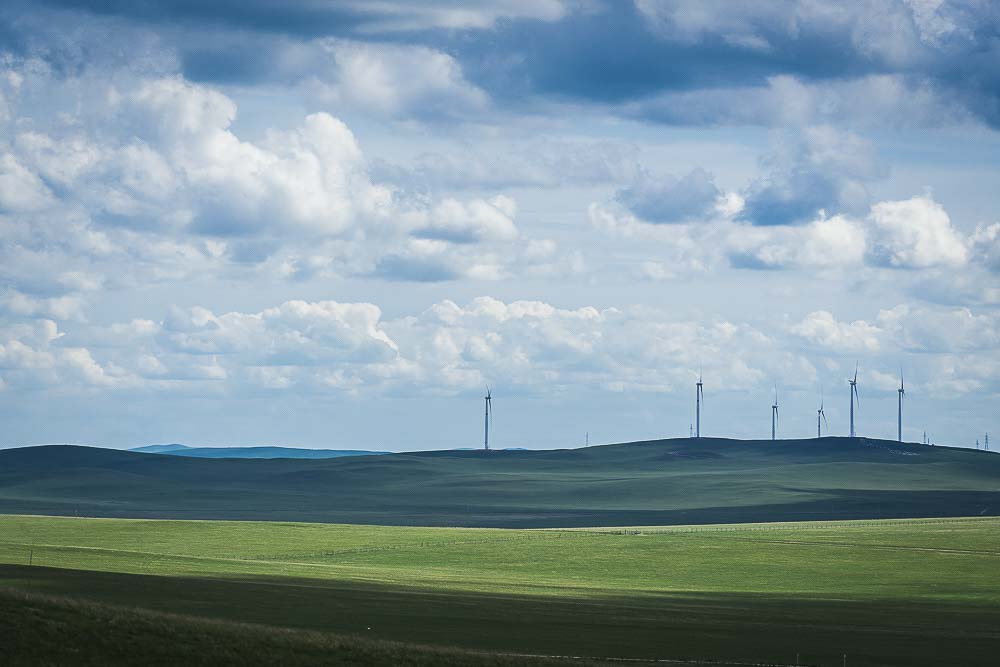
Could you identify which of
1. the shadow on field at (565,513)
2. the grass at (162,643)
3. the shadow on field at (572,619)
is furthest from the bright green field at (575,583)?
the shadow on field at (565,513)

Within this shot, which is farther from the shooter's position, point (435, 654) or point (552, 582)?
point (552, 582)

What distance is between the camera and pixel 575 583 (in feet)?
278

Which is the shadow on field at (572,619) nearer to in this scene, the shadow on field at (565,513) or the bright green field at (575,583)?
the bright green field at (575,583)

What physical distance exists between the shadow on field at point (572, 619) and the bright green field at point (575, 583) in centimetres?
13

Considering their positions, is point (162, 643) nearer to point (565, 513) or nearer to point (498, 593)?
point (498, 593)

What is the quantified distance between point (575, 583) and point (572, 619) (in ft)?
82.6

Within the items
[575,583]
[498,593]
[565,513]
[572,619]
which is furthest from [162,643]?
[565,513]

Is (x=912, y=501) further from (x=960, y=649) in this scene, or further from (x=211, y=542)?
(x=960, y=649)

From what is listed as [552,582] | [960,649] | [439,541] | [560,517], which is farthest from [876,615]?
[560,517]

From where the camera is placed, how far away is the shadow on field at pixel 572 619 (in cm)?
5206

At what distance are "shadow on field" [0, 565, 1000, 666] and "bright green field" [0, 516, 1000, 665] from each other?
134mm

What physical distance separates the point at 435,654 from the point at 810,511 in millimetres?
138094

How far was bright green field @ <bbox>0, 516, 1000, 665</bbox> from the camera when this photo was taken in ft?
180

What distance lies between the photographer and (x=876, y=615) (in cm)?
6831
